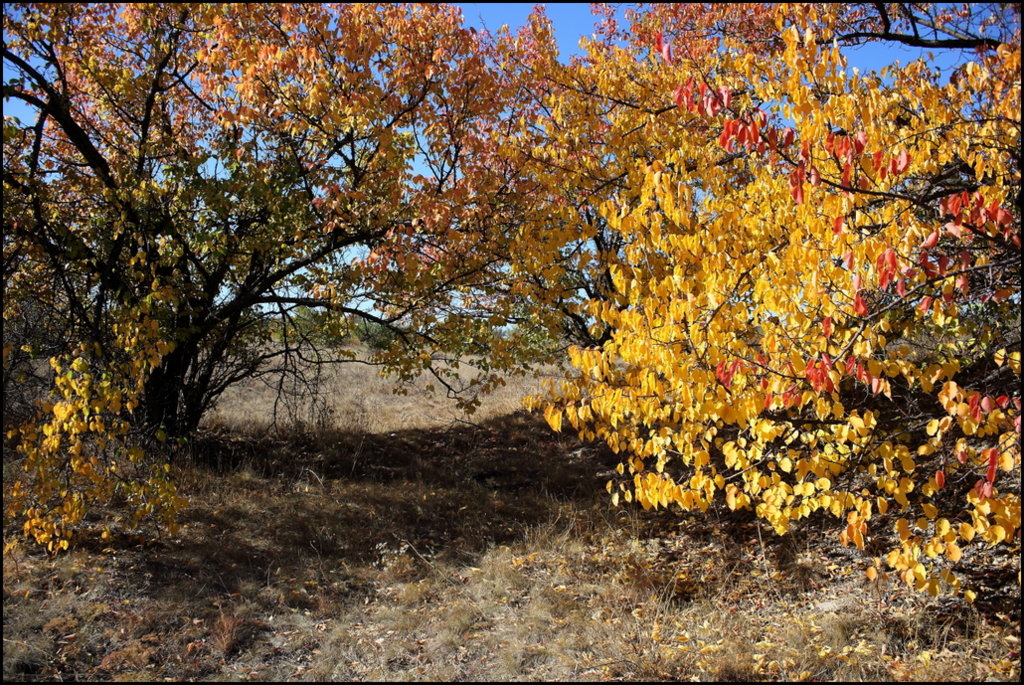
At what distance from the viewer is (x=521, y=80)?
7.59 m

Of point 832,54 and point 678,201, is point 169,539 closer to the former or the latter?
point 678,201

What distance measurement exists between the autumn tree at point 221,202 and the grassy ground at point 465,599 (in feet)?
2.50

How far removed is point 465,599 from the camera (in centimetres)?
577

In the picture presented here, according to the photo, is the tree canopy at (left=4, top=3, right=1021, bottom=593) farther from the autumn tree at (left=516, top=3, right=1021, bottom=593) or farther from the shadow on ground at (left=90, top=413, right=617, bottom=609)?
the shadow on ground at (left=90, top=413, right=617, bottom=609)

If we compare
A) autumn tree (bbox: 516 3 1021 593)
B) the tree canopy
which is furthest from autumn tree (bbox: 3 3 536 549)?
autumn tree (bbox: 516 3 1021 593)

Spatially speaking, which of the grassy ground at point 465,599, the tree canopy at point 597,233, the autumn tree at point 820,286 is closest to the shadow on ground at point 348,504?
the grassy ground at point 465,599

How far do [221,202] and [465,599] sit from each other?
183 inches

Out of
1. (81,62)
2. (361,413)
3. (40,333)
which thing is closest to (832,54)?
(40,333)

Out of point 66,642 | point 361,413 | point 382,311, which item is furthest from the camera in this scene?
point 361,413

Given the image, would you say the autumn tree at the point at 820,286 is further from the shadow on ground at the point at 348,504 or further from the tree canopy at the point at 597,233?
the shadow on ground at the point at 348,504

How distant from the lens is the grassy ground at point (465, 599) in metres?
4.52

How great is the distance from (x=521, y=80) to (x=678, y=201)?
4471 mm

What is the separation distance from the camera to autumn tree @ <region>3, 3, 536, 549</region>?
19.1 ft

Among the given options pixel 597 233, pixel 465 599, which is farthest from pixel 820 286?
pixel 465 599
